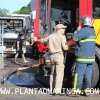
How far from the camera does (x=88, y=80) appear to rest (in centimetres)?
1262

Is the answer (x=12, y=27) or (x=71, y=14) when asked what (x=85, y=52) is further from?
(x=12, y=27)

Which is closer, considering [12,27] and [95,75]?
[95,75]

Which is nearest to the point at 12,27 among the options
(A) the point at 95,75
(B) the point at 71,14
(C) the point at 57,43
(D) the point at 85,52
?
(B) the point at 71,14

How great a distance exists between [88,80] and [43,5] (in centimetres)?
515

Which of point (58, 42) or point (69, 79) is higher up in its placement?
point (58, 42)

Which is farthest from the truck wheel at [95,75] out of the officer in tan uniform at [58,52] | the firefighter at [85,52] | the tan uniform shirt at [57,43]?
the tan uniform shirt at [57,43]

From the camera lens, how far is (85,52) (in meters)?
12.4

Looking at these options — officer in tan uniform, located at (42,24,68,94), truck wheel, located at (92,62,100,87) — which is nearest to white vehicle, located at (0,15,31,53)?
Answer: truck wheel, located at (92,62,100,87)

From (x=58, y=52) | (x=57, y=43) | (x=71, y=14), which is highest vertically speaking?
(x=71, y=14)

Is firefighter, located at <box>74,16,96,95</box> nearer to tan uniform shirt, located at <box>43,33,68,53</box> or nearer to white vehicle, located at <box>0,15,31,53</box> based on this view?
tan uniform shirt, located at <box>43,33,68,53</box>

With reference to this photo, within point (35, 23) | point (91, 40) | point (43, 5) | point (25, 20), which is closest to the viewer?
point (91, 40)

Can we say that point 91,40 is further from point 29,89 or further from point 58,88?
point 29,89

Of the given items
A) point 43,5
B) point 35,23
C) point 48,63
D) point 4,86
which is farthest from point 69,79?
point 35,23

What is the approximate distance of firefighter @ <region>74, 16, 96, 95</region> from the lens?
12.4 m
